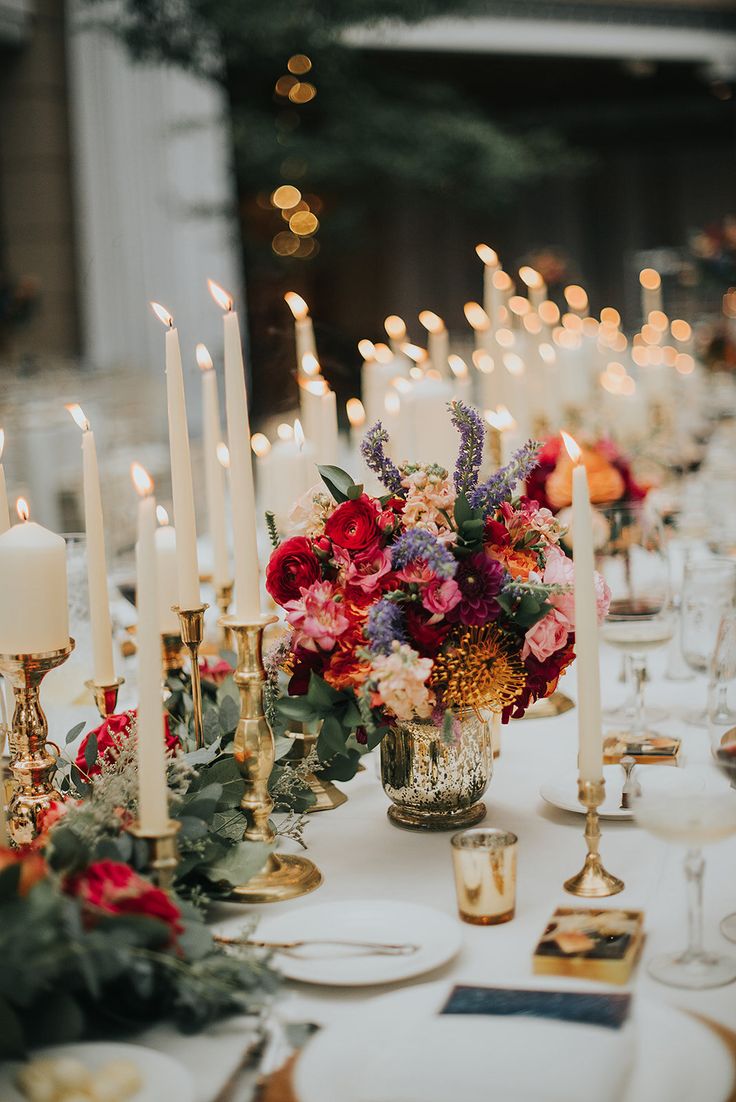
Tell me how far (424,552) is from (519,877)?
1.01 ft

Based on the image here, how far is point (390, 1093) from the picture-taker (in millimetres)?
783

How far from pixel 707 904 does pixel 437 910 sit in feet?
0.76

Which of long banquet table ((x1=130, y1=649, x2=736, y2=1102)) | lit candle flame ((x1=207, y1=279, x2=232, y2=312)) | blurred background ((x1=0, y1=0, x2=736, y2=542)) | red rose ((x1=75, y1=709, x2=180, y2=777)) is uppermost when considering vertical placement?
blurred background ((x1=0, y1=0, x2=736, y2=542))

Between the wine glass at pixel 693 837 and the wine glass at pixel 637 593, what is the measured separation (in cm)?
55

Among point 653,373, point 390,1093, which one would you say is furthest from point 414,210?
point 390,1093

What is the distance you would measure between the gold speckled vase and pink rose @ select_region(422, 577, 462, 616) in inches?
5.4

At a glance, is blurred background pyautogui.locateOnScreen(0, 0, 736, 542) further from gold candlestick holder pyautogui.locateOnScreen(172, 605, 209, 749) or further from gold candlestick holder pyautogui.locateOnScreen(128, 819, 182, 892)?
gold candlestick holder pyautogui.locateOnScreen(128, 819, 182, 892)

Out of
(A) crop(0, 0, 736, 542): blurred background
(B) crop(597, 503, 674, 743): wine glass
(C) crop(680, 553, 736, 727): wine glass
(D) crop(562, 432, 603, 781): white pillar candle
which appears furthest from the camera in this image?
(A) crop(0, 0, 736, 542): blurred background

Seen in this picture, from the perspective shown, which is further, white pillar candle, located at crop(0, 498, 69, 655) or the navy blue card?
white pillar candle, located at crop(0, 498, 69, 655)

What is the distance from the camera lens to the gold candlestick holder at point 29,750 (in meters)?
1.16

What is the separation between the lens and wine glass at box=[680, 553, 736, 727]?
5.65 ft

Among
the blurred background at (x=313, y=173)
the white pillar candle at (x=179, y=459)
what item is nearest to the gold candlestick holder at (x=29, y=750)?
the white pillar candle at (x=179, y=459)

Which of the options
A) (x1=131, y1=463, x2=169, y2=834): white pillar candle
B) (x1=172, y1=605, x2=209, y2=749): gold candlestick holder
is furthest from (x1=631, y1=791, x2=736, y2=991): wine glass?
(x1=172, y1=605, x2=209, y2=749): gold candlestick holder

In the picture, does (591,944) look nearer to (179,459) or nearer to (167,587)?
(179,459)
